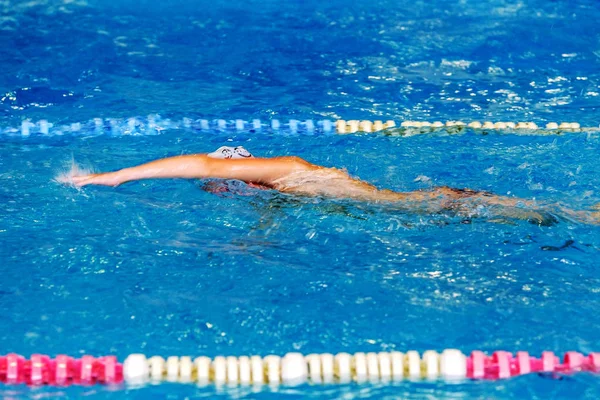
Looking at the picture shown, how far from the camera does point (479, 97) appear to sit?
5.93 meters

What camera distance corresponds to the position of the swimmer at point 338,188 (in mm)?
3764

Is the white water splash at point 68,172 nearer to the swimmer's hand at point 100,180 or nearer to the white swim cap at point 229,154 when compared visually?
the swimmer's hand at point 100,180

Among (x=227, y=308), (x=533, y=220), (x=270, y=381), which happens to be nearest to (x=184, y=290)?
(x=227, y=308)

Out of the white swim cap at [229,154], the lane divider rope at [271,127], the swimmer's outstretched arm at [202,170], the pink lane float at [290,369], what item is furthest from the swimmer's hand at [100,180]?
the lane divider rope at [271,127]

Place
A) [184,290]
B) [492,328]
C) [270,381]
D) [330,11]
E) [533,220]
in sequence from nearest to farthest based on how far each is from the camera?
[270,381] → [492,328] → [184,290] → [533,220] → [330,11]

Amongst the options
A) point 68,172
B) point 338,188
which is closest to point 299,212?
point 338,188

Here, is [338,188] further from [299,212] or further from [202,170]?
[202,170]

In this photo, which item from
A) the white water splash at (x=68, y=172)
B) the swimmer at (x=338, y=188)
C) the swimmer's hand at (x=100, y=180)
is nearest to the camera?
the swimmer's hand at (x=100, y=180)

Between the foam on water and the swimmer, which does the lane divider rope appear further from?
the swimmer

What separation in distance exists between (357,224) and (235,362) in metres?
1.23

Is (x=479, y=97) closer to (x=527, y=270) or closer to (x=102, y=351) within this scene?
(x=527, y=270)

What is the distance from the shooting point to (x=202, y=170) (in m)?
3.72

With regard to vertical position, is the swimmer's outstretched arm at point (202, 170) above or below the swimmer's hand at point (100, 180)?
above

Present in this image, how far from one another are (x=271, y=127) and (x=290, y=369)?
2752 mm
